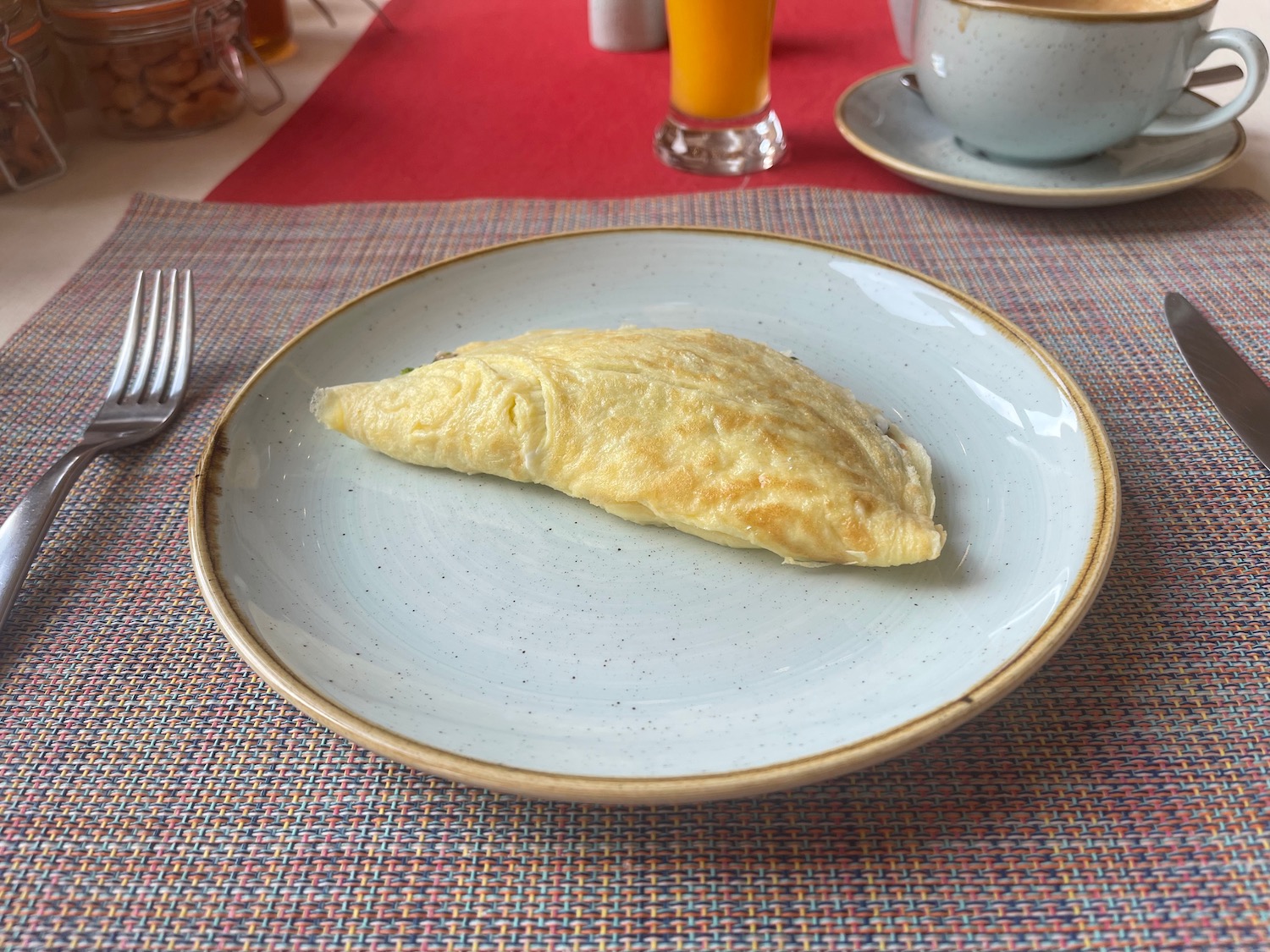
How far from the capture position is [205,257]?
76.9 inches

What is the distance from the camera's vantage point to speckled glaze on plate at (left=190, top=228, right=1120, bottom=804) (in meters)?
0.85

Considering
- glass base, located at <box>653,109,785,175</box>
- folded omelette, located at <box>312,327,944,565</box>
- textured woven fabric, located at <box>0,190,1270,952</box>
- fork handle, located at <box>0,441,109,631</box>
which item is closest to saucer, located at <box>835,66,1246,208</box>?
glass base, located at <box>653,109,785,175</box>

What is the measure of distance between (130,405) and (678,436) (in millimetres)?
920

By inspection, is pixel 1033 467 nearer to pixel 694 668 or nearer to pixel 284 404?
pixel 694 668

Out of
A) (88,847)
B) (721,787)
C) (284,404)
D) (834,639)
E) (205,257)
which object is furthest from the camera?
(205,257)

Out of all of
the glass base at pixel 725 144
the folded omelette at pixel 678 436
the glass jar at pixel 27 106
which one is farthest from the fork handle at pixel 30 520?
the glass base at pixel 725 144

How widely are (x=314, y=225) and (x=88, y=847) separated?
1.48 m

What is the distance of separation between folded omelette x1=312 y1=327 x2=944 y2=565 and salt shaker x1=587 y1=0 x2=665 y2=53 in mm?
1776

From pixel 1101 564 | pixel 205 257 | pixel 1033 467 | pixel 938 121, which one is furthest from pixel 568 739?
pixel 938 121

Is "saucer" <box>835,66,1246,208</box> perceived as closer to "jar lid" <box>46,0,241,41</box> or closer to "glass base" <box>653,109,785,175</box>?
"glass base" <box>653,109,785,175</box>

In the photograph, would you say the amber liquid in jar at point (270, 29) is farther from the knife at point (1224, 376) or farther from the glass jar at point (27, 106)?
the knife at point (1224, 376)

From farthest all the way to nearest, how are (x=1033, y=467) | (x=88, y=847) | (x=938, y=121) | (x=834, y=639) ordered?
1. (x=938, y=121)
2. (x=1033, y=467)
3. (x=834, y=639)
4. (x=88, y=847)

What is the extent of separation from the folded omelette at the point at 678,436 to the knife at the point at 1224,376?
0.52 meters

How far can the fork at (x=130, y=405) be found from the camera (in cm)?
117
